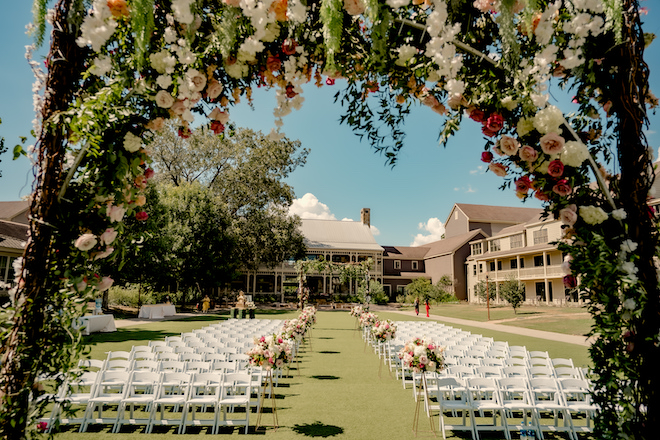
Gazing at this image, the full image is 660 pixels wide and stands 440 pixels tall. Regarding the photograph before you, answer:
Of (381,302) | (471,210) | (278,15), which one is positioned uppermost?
(471,210)

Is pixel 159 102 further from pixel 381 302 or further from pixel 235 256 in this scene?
pixel 381 302

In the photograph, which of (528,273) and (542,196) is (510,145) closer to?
(542,196)

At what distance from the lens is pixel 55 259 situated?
3.02 metres

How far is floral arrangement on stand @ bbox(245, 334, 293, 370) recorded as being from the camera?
6402 mm

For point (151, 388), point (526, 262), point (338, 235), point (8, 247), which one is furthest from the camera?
point (338, 235)

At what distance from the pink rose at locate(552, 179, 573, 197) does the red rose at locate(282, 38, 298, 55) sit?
2384mm

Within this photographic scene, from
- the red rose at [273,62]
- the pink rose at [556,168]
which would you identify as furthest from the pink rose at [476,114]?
the red rose at [273,62]

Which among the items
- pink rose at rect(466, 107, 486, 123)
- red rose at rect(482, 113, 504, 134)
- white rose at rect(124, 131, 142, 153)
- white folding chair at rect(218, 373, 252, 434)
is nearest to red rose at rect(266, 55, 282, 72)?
white rose at rect(124, 131, 142, 153)

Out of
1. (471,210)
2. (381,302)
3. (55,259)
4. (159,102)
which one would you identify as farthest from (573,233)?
(471,210)

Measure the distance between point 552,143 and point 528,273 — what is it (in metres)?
37.9

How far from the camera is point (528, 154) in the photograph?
314 centimetres

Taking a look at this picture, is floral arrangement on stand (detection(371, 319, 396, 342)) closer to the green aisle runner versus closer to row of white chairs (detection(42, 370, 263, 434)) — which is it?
the green aisle runner

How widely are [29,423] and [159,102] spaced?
257 cm

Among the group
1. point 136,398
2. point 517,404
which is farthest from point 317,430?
point 517,404
